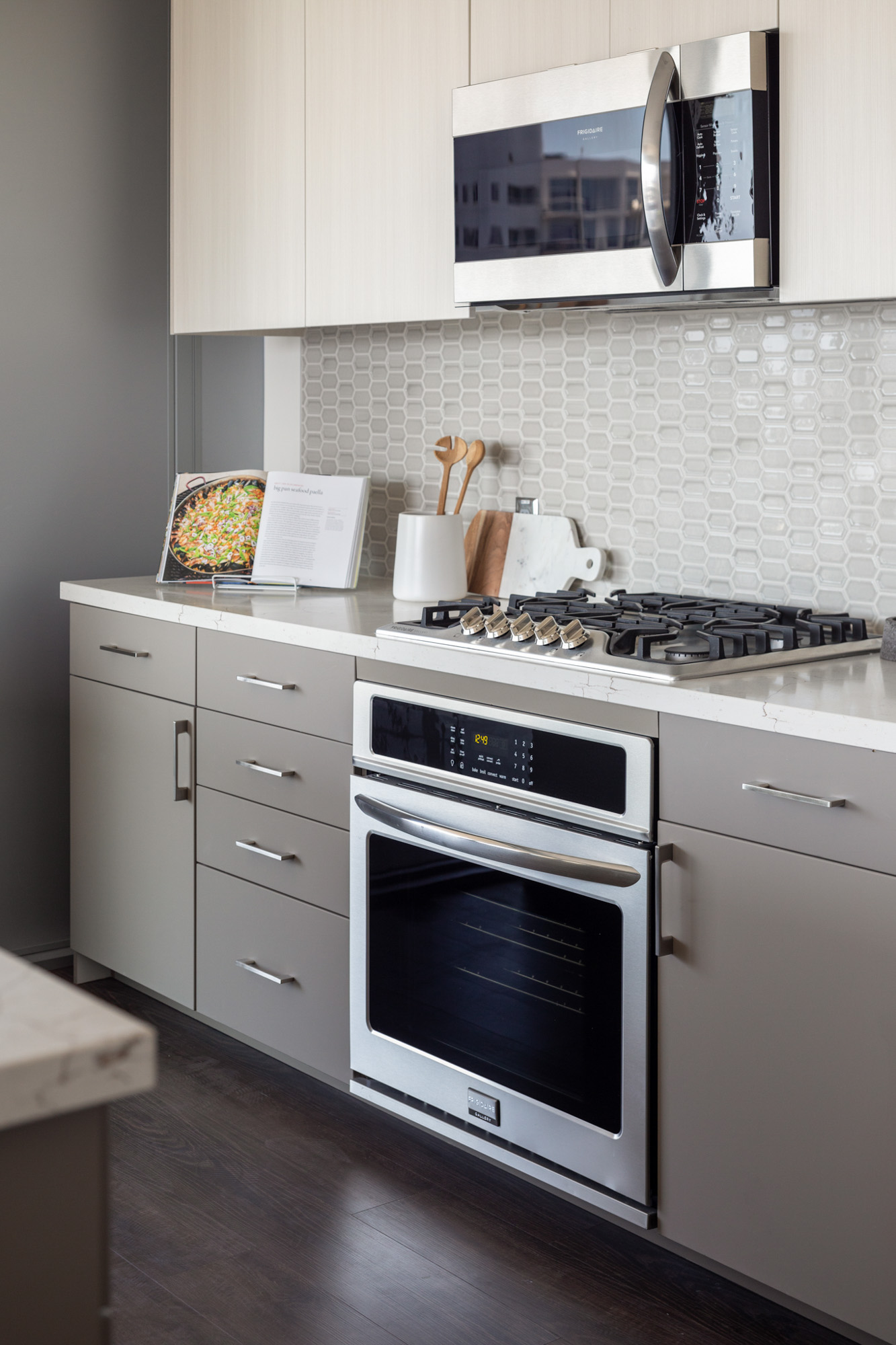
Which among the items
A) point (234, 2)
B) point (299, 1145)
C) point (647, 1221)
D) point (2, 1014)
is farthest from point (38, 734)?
point (2, 1014)

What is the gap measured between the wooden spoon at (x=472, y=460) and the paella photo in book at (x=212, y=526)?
0.56m

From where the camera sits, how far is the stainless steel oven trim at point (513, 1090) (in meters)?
1.97

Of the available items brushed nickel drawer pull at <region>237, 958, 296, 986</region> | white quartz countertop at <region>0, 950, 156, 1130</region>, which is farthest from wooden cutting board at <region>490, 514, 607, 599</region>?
white quartz countertop at <region>0, 950, 156, 1130</region>

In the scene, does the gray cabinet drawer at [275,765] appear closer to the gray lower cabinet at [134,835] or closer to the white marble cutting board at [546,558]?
the gray lower cabinet at [134,835]

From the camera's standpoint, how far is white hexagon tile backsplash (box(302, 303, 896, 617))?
7.56ft

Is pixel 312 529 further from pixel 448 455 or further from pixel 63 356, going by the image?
pixel 63 356

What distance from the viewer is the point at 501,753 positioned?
2146mm

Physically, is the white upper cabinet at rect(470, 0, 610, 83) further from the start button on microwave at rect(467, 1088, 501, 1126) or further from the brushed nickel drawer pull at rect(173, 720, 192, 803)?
the start button on microwave at rect(467, 1088, 501, 1126)

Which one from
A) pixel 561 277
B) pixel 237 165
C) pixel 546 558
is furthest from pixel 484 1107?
pixel 237 165

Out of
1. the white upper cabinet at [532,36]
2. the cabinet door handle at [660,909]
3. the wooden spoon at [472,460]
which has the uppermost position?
the white upper cabinet at [532,36]

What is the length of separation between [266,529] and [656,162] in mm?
1325

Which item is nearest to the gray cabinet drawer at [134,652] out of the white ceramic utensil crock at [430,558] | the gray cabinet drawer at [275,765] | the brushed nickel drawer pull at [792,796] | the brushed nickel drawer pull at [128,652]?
the brushed nickel drawer pull at [128,652]

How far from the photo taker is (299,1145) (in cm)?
250

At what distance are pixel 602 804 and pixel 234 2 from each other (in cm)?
211
